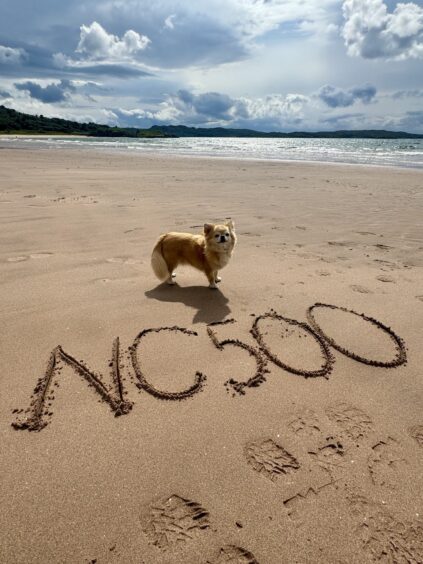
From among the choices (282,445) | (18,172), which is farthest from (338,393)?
(18,172)

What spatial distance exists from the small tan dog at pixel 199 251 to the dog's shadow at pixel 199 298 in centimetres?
15

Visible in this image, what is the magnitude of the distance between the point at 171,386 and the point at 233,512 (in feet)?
3.34

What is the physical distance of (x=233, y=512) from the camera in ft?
5.92

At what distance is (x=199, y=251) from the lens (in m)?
4.27

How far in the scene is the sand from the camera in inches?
67.6

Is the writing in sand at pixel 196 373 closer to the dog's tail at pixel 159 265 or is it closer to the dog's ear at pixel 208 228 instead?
Answer: the dog's tail at pixel 159 265

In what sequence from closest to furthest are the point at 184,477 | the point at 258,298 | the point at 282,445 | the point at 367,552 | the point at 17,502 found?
1. the point at 367,552
2. the point at 17,502
3. the point at 184,477
4. the point at 282,445
5. the point at 258,298

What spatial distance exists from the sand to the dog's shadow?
0.03 metres

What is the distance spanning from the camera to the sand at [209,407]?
1718 millimetres

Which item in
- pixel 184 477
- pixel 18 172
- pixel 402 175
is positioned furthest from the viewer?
pixel 402 175

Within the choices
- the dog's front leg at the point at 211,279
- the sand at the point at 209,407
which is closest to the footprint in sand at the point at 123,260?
the sand at the point at 209,407

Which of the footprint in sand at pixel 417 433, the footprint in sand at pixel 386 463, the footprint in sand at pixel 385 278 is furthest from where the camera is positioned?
the footprint in sand at pixel 385 278

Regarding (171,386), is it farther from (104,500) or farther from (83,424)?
(104,500)

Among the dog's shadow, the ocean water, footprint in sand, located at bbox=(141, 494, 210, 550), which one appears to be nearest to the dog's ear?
the dog's shadow
